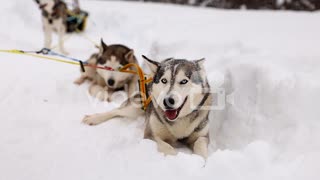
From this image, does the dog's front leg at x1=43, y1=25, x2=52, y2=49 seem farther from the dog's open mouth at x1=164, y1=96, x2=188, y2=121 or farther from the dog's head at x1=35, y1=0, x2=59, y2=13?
the dog's open mouth at x1=164, y1=96, x2=188, y2=121

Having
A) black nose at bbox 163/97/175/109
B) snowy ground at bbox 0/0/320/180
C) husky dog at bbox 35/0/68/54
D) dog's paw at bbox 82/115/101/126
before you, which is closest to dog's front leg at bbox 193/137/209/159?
snowy ground at bbox 0/0/320/180

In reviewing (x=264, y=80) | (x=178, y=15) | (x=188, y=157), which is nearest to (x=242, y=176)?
(x=188, y=157)

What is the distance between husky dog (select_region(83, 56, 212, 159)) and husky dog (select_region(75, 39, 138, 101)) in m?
0.99

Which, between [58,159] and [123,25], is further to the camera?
[123,25]

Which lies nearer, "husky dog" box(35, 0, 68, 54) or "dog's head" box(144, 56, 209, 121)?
"dog's head" box(144, 56, 209, 121)

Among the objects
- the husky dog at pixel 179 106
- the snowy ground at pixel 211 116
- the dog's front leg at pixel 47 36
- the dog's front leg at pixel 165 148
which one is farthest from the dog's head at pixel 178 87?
the dog's front leg at pixel 47 36

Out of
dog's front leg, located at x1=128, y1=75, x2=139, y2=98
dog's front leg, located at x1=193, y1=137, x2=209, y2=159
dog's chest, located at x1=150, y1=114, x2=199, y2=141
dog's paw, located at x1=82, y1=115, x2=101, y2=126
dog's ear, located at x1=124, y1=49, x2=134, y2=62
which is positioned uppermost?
dog's ear, located at x1=124, y1=49, x2=134, y2=62

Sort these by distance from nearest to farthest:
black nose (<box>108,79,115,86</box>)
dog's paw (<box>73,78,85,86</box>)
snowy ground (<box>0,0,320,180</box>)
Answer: snowy ground (<box>0,0,320,180</box>), black nose (<box>108,79,115,86</box>), dog's paw (<box>73,78,85,86</box>)

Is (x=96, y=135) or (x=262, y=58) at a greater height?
(x=262, y=58)

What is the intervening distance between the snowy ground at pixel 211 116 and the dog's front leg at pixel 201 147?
0.14 meters

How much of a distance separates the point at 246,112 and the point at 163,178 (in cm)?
140

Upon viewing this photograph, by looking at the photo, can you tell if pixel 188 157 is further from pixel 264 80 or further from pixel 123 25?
pixel 123 25

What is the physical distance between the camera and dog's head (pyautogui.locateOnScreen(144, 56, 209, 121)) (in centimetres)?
278

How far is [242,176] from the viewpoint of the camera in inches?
96.7
